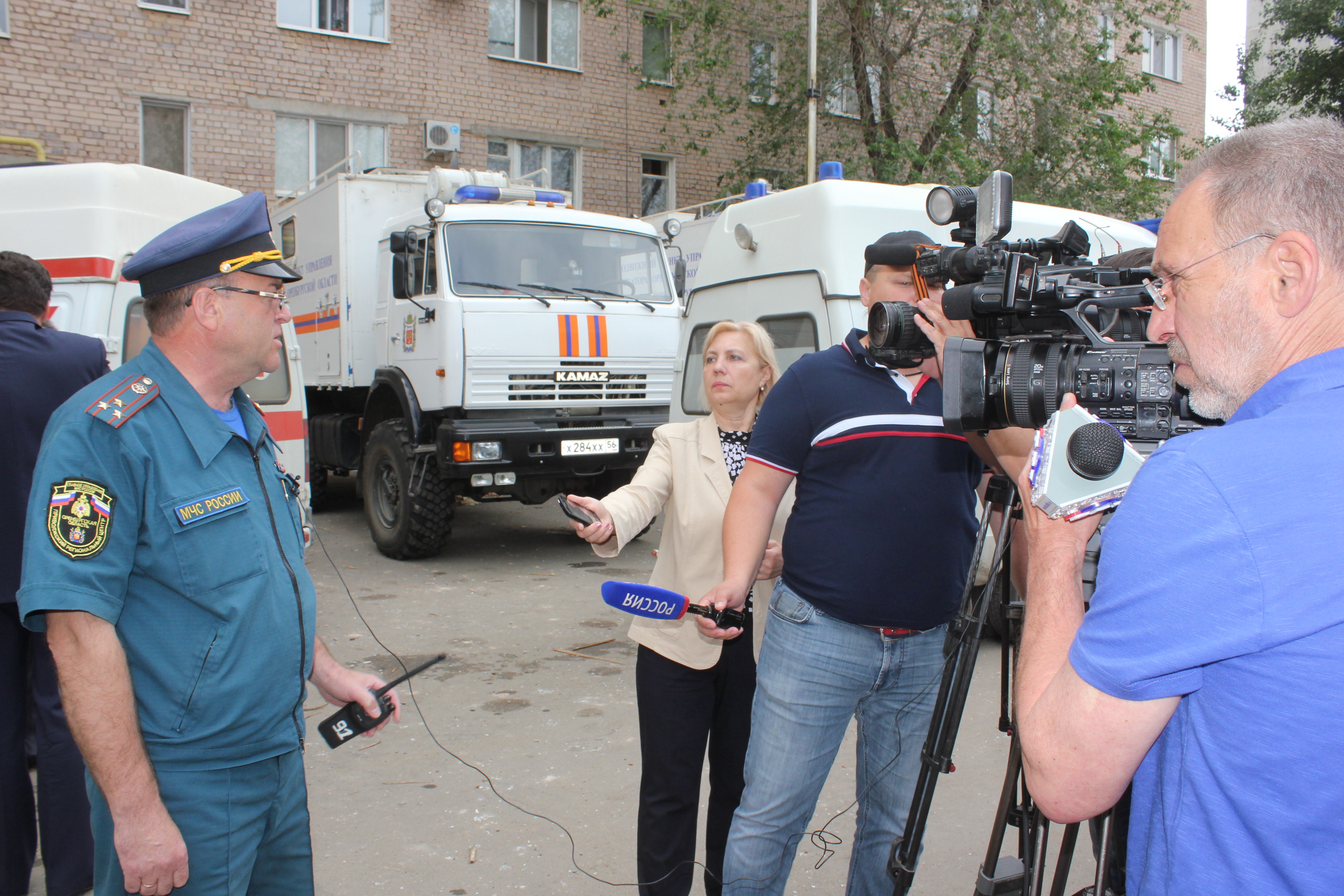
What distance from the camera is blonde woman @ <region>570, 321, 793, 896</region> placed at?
2709 millimetres

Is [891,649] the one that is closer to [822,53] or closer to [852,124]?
[822,53]

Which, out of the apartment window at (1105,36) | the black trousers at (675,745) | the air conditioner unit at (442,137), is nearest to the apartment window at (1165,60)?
the apartment window at (1105,36)

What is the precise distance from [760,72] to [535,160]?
3.95 m

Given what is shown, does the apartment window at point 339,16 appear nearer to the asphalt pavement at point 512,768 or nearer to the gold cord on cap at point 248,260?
the asphalt pavement at point 512,768

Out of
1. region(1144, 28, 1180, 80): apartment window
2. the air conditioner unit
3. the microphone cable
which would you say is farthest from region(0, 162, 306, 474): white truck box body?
region(1144, 28, 1180, 80): apartment window

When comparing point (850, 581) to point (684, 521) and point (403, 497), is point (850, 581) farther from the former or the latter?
point (403, 497)

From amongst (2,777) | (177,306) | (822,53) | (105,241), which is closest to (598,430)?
(105,241)

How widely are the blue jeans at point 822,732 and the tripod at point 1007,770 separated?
0.35 meters

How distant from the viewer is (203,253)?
6.40ft

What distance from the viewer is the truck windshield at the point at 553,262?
7.58 metres

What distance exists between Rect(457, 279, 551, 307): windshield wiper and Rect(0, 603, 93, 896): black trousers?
4879mm

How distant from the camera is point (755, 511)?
251cm

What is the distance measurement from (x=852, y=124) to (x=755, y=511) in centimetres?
1452

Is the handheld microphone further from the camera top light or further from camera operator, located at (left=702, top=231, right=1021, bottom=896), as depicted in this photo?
the camera top light
